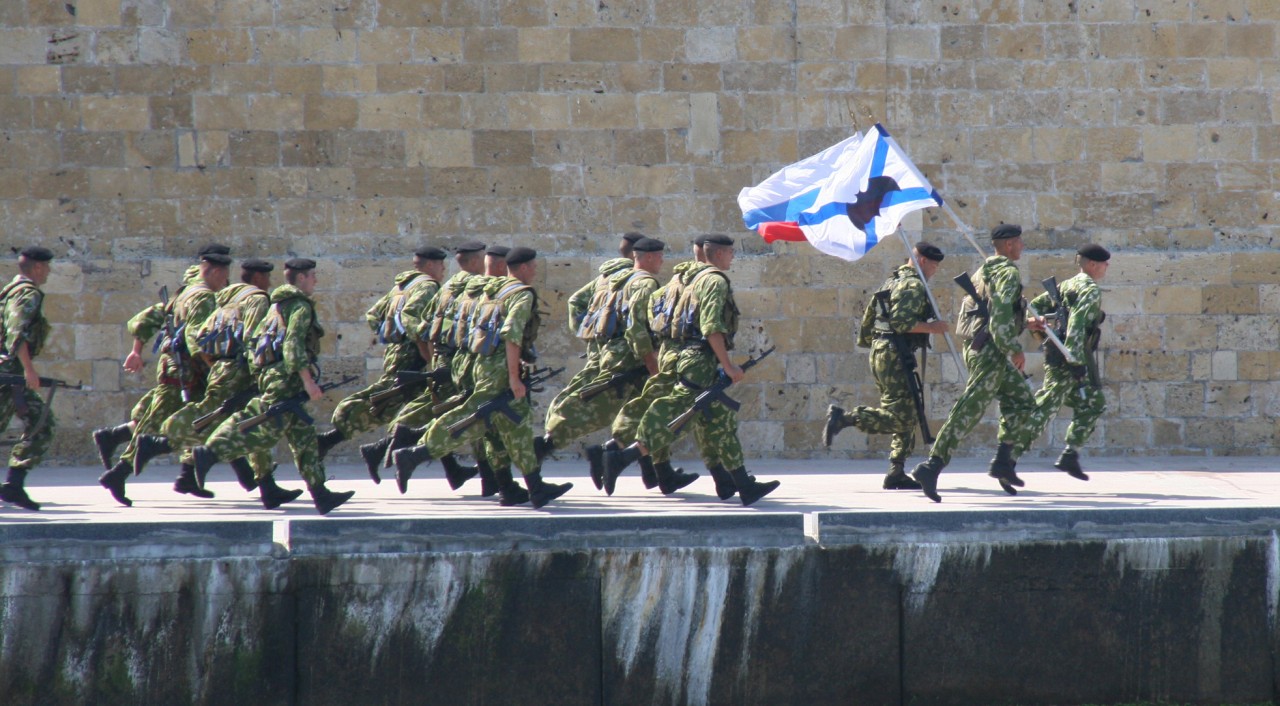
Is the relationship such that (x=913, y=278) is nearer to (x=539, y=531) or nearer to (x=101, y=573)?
(x=539, y=531)

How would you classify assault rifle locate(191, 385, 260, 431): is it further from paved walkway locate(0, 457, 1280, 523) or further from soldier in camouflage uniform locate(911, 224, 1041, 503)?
soldier in camouflage uniform locate(911, 224, 1041, 503)

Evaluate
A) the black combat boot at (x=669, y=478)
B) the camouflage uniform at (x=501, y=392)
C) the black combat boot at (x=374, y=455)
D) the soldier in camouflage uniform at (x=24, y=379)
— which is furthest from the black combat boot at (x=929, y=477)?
the soldier in camouflage uniform at (x=24, y=379)

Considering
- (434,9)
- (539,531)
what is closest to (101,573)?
(539,531)

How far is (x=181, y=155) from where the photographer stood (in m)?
11.8

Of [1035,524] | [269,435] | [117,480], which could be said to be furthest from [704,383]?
[117,480]

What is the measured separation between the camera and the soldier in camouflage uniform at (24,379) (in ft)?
28.2

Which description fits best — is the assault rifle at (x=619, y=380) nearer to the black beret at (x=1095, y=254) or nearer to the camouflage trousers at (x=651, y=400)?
the camouflage trousers at (x=651, y=400)

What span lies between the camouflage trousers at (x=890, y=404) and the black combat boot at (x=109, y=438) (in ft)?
15.8

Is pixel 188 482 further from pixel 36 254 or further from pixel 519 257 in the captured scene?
pixel 519 257

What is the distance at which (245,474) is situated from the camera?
31.7 ft

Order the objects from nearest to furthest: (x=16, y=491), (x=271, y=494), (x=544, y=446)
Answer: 1. (x=16, y=491)
2. (x=271, y=494)
3. (x=544, y=446)

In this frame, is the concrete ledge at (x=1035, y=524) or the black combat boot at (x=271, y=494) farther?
the black combat boot at (x=271, y=494)

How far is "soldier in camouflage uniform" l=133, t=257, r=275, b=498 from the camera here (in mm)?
8805

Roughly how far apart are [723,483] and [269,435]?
2.75 m
